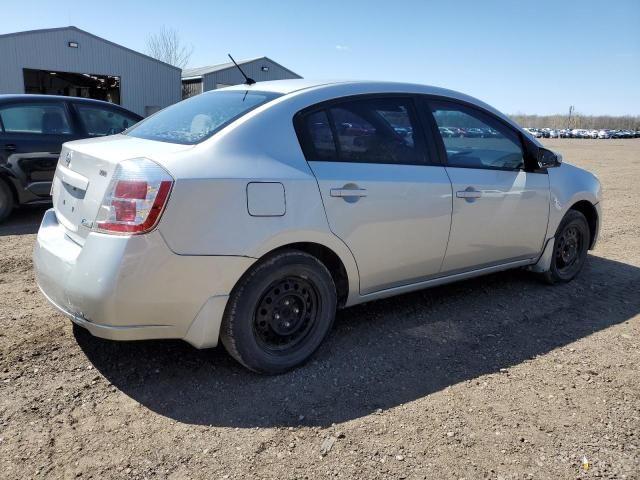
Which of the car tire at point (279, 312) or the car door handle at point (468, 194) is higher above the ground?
the car door handle at point (468, 194)

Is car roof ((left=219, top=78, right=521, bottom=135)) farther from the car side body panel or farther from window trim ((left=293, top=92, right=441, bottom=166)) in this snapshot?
the car side body panel

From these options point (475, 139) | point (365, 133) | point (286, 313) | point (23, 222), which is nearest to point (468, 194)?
point (475, 139)

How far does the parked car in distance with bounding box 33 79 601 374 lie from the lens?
2654 mm

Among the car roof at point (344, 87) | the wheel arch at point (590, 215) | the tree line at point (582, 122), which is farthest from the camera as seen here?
the tree line at point (582, 122)

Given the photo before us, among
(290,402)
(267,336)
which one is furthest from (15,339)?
(290,402)

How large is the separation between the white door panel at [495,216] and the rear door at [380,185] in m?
0.15

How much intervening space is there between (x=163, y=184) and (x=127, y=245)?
342 mm

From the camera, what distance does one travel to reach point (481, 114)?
422cm

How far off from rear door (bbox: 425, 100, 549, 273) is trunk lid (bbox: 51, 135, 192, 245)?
1.99 meters

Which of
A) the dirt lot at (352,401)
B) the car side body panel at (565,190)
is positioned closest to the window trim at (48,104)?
the dirt lot at (352,401)

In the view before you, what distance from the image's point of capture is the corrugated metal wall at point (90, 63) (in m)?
20.3

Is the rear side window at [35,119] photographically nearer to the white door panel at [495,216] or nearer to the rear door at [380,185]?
the rear door at [380,185]

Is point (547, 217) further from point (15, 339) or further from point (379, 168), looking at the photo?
point (15, 339)

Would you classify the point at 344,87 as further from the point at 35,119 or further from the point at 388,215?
the point at 35,119
